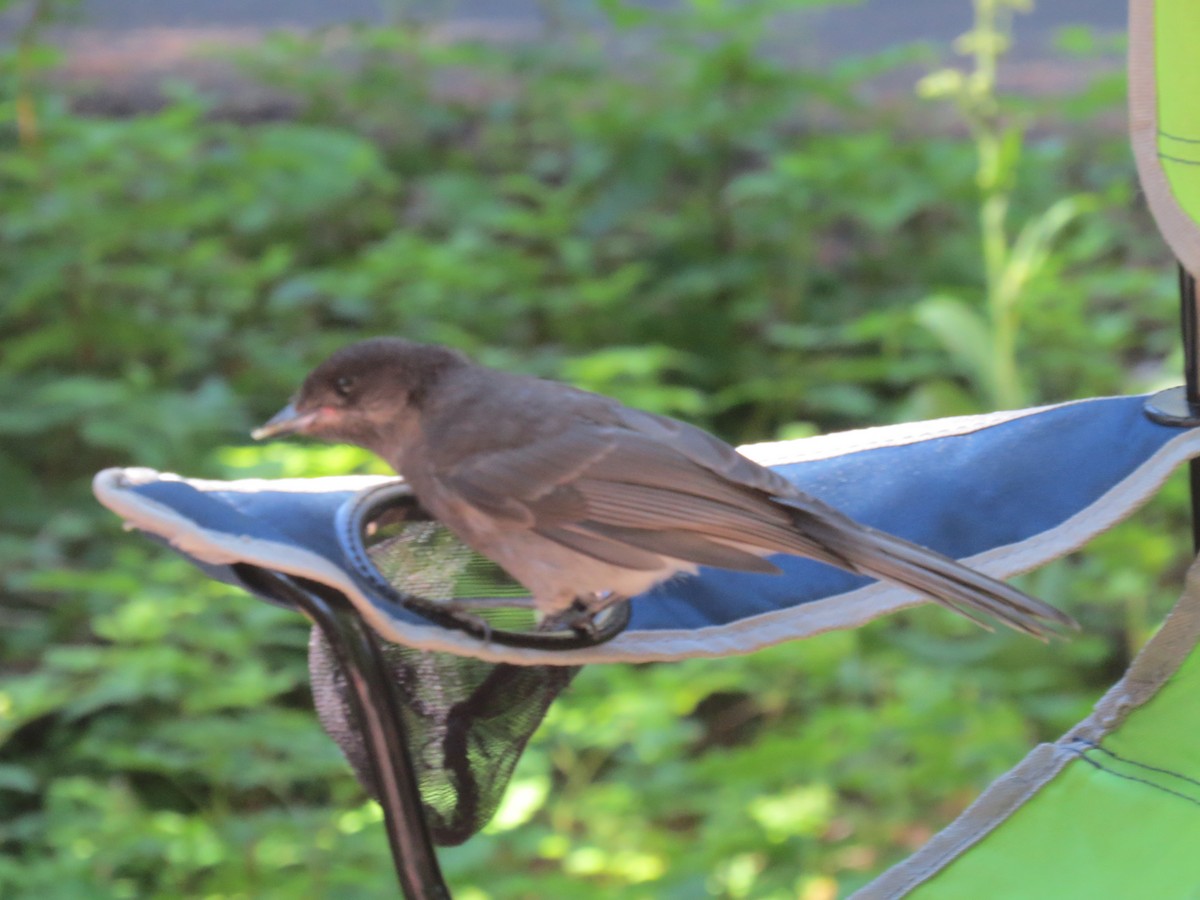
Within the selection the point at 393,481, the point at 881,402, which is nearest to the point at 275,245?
the point at 881,402

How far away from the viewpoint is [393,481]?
6.05ft

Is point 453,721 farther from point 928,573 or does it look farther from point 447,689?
point 928,573

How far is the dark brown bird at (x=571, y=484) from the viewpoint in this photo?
1730mm

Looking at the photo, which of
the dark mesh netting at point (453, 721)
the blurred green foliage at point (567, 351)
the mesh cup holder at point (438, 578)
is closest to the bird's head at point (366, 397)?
the mesh cup holder at point (438, 578)

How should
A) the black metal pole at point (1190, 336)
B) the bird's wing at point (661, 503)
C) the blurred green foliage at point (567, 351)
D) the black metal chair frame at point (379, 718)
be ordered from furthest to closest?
the blurred green foliage at point (567, 351)
the black metal pole at point (1190, 336)
the bird's wing at point (661, 503)
the black metal chair frame at point (379, 718)

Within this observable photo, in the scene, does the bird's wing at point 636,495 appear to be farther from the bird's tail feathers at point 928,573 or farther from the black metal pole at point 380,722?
the black metal pole at point 380,722

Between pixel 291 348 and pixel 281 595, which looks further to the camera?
pixel 291 348

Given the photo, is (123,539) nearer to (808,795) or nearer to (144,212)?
(144,212)

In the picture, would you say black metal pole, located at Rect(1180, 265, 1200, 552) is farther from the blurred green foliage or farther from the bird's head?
the blurred green foliage

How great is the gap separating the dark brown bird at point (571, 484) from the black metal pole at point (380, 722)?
329 millimetres

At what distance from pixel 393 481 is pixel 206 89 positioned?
568 cm

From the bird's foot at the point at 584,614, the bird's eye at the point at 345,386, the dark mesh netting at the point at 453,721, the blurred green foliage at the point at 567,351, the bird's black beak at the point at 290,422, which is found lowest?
the blurred green foliage at the point at 567,351

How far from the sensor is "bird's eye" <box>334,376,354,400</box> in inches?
75.5

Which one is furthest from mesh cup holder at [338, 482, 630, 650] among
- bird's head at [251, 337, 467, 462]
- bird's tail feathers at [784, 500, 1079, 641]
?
bird's tail feathers at [784, 500, 1079, 641]
